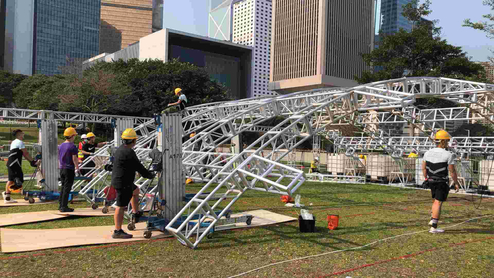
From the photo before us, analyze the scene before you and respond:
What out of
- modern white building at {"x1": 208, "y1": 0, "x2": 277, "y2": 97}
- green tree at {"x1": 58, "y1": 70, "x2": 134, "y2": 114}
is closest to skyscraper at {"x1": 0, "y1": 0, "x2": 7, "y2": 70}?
modern white building at {"x1": 208, "y1": 0, "x2": 277, "y2": 97}

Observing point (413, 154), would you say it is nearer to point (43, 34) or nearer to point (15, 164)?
point (15, 164)

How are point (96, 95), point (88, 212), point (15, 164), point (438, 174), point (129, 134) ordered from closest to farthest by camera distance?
point (129, 134) < point (438, 174) < point (88, 212) < point (15, 164) < point (96, 95)

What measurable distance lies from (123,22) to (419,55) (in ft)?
494

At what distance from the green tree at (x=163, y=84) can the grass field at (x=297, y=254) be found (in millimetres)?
33246

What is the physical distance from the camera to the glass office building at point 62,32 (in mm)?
108750

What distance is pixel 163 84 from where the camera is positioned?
41906mm

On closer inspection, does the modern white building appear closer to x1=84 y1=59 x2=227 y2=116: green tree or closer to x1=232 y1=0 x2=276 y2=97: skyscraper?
x1=232 y1=0 x2=276 y2=97: skyscraper

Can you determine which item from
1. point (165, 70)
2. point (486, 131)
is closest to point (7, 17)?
point (165, 70)

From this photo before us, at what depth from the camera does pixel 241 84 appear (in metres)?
77.8

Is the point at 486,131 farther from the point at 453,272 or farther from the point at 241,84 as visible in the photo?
Result: the point at 241,84

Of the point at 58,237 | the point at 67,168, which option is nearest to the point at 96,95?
the point at 67,168

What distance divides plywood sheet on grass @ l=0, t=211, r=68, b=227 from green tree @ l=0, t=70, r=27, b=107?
65.3 meters

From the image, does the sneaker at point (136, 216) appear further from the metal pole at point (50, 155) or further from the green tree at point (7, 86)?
the green tree at point (7, 86)

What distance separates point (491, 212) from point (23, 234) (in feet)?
35.2
